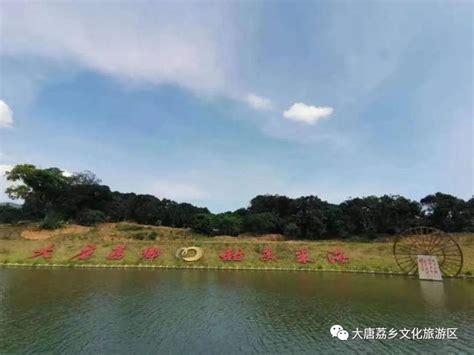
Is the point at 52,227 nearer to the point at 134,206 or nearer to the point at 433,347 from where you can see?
the point at 134,206

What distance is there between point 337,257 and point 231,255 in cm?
1322

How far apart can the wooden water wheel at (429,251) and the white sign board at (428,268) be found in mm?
2286

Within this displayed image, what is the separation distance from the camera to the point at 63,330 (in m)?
16.3

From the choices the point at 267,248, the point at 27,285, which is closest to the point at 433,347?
the point at 27,285

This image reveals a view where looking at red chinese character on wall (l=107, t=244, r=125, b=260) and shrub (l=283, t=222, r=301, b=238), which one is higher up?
shrub (l=283, t=222, r=301, b=238)

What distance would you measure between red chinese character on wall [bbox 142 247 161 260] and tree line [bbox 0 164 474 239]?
21321 mm

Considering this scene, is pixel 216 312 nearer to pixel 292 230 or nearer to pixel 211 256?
pixel 211 256

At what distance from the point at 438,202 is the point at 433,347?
67.3m

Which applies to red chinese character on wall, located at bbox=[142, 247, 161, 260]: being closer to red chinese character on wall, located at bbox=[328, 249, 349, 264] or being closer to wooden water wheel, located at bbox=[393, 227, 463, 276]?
red chinese character on wall, located at bbox=[328, 249, 349, 264]

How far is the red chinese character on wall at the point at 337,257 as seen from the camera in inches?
1767

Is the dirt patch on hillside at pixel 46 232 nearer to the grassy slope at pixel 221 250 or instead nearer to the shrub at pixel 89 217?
the shrub at pixel 89 217

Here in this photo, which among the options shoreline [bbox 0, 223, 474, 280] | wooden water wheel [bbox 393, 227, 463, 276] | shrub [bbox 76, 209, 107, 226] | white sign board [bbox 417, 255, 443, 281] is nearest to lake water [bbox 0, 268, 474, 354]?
white sign board [bbox 417, 255, 443, 281]

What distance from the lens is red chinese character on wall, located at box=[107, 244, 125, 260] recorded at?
45.2 m

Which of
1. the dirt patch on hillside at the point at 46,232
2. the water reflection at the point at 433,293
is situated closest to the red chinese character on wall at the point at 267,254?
the water reflection at the point at 433,293
